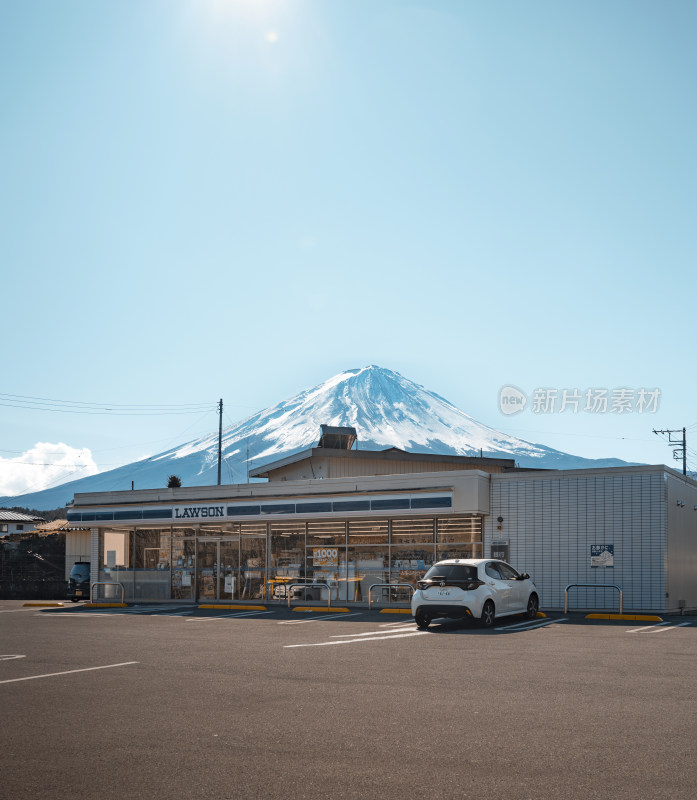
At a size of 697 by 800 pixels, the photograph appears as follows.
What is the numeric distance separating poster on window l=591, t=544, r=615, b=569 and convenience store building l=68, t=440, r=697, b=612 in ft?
0.09

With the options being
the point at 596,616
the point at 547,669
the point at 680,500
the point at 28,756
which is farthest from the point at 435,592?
the point at 28,756

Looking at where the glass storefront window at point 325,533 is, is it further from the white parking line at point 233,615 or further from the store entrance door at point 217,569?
the white parking line at point 233,615

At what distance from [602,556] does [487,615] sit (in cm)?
722

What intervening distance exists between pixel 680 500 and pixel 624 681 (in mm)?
16705

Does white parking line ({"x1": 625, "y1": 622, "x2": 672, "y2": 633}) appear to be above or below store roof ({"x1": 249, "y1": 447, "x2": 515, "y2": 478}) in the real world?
below

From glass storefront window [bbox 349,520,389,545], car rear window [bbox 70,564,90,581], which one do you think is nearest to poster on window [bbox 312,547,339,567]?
glass storefront window [bbox 349,520,389,545]

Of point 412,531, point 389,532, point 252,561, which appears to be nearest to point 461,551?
point 412,531

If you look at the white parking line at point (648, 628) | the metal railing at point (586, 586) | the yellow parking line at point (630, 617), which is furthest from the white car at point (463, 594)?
the metal railing at point (586, 586)

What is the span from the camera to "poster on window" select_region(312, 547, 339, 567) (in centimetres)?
2770

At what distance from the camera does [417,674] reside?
10586 millimetres

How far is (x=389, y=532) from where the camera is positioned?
27094 millimetres

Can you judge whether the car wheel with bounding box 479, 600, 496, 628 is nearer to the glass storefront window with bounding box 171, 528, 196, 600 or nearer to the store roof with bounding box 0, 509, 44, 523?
the glass storefront window with bounding box 171, 528, 196, 600

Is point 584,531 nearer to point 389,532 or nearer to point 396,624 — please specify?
point 389,532

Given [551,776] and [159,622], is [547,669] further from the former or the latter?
[159,622]
